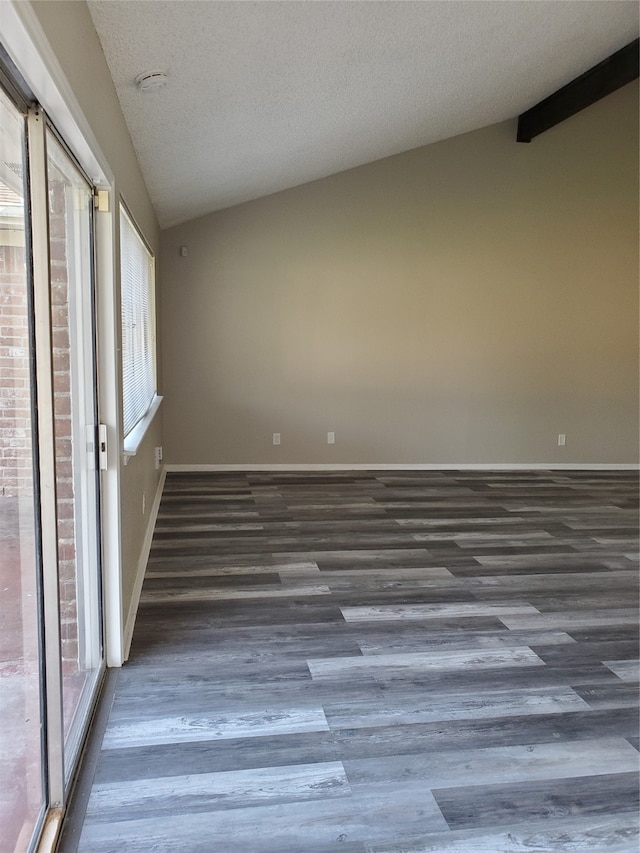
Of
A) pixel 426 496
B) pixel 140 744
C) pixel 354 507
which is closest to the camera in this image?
pixel 140 744

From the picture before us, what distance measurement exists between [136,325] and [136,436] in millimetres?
804

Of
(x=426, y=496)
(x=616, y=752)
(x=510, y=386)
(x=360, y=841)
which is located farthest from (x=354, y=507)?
(x=360, y=841)

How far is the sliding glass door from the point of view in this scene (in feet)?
4.82

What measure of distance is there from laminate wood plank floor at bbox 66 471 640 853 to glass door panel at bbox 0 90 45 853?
0.91 ft

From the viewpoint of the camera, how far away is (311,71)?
9.84ft

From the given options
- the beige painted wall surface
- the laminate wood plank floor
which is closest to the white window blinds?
the beige painted wall surface

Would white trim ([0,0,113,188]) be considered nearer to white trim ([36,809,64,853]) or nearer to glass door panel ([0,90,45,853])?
glass door panel ([0,90,45,853])

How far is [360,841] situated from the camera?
174 cm

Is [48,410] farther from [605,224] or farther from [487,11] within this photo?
[605,224]

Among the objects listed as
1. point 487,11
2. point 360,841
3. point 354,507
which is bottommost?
point 360,841

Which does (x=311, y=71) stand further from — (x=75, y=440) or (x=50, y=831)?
(x=50, y=831)

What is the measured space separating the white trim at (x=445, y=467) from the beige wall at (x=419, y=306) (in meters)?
0.06

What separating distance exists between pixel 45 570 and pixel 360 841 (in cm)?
113

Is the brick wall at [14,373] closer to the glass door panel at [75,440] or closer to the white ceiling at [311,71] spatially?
the glass door panel at [75,440]
